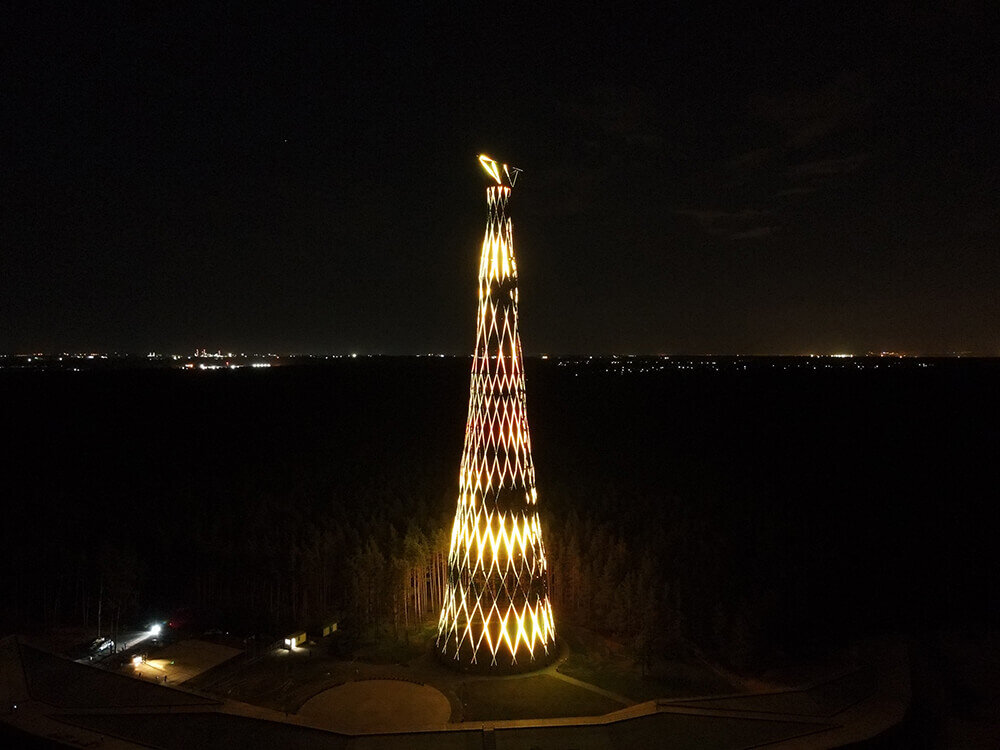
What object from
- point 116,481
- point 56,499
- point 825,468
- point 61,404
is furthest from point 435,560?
point 61,404

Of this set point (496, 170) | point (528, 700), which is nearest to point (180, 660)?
point (528, 700)

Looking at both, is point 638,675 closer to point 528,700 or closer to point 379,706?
point 528,700

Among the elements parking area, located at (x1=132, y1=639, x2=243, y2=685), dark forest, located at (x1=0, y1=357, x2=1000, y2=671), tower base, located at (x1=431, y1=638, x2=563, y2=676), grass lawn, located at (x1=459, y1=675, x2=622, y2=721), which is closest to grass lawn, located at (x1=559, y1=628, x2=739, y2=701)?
tower base, located at (x1=431, y1=638, x2=563, y2=676)

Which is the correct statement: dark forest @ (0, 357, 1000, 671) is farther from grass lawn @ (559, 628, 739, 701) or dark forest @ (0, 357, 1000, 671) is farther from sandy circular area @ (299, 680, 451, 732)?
sandy circular area @ (299, 680, 451, 732)

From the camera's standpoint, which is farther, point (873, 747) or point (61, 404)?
point (61, 404)

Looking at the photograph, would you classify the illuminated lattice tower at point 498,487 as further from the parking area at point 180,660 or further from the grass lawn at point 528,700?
the parking area at point 180,660

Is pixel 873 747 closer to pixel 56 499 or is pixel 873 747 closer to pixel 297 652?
pixel 297 652
